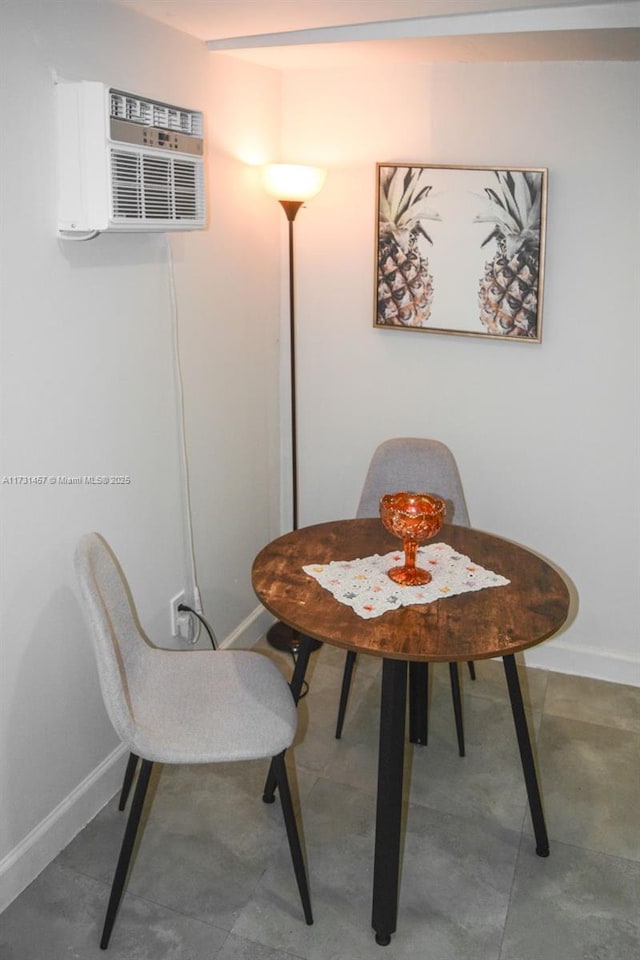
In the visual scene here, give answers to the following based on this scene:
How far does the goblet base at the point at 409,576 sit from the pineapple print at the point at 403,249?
1.21m

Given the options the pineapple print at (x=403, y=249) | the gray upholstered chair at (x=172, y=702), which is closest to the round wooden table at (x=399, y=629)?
the gray upholstered chair at (x=172, y=702)

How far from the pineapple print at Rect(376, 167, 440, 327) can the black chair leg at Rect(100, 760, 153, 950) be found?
1.94 metres

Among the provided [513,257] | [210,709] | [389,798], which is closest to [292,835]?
[389,798]

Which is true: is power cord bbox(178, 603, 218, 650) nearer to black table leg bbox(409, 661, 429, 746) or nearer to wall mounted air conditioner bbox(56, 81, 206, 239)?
black table leg bbox(409, 661, 429, 746)

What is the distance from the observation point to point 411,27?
8.60ft

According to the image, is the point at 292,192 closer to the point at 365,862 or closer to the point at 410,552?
the point at 410,552

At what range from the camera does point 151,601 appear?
9.54 ft

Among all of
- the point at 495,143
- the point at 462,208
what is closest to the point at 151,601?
the point at 462,208

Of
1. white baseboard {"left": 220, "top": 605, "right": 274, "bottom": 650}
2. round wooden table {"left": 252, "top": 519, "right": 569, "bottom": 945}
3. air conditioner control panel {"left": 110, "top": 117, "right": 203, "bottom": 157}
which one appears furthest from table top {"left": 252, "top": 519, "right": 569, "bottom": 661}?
air conditioner control panel {"left": 110, "top": 117, "right": 203, "bottom": 157}

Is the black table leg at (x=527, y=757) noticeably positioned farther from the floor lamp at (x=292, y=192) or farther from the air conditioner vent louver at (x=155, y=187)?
the air conditioner vent louver at (x=155, y=187)

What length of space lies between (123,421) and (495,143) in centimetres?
164

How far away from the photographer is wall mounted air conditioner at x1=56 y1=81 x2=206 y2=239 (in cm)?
218

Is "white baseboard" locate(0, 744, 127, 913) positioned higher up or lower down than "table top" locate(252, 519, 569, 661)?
lower down

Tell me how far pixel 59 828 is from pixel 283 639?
133cm
